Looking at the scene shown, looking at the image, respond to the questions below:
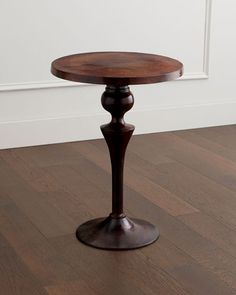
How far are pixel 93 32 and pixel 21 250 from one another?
1640 millimetres

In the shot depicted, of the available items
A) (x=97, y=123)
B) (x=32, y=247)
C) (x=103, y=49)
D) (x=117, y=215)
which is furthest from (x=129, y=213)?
(x=103, y=49)

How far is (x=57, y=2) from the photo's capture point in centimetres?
366

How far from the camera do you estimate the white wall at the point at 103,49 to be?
12.0ft

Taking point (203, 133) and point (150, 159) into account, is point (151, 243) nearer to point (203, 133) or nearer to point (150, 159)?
point (150, 159)

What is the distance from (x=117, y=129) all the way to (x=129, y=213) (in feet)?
1.73

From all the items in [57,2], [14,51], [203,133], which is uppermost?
[57,2]

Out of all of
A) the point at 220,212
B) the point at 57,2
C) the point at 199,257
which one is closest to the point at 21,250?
the point at 199,257

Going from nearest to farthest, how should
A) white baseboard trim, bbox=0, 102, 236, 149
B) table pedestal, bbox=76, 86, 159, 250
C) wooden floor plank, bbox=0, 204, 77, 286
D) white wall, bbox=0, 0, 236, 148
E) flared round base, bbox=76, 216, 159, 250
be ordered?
wooden floor plank, bbox=0, 204, 77, 286 → table pedestal, bbox=76, 86, 159, 250 → flared round base, bbox=76, 216, 159, 250 → white wall, bbox=0, 0, 236, 148 → white baseboard trim, bbox=0, 102, 236, 149

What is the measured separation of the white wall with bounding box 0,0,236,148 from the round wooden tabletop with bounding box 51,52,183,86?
3.72ft

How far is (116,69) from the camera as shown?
2365mm

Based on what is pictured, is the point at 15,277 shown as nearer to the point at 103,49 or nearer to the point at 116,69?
the point at 116,69

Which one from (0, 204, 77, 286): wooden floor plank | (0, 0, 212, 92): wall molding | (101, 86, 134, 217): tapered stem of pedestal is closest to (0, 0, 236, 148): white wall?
(0, 0, 212, 92): wall molding

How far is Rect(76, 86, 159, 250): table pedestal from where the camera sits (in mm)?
2467

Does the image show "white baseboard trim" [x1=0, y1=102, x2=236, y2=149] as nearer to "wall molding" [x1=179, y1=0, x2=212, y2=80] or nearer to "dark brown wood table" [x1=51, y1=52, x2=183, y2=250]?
"wall molding" [x1=179, y1=0, x2=212, y2=80]
